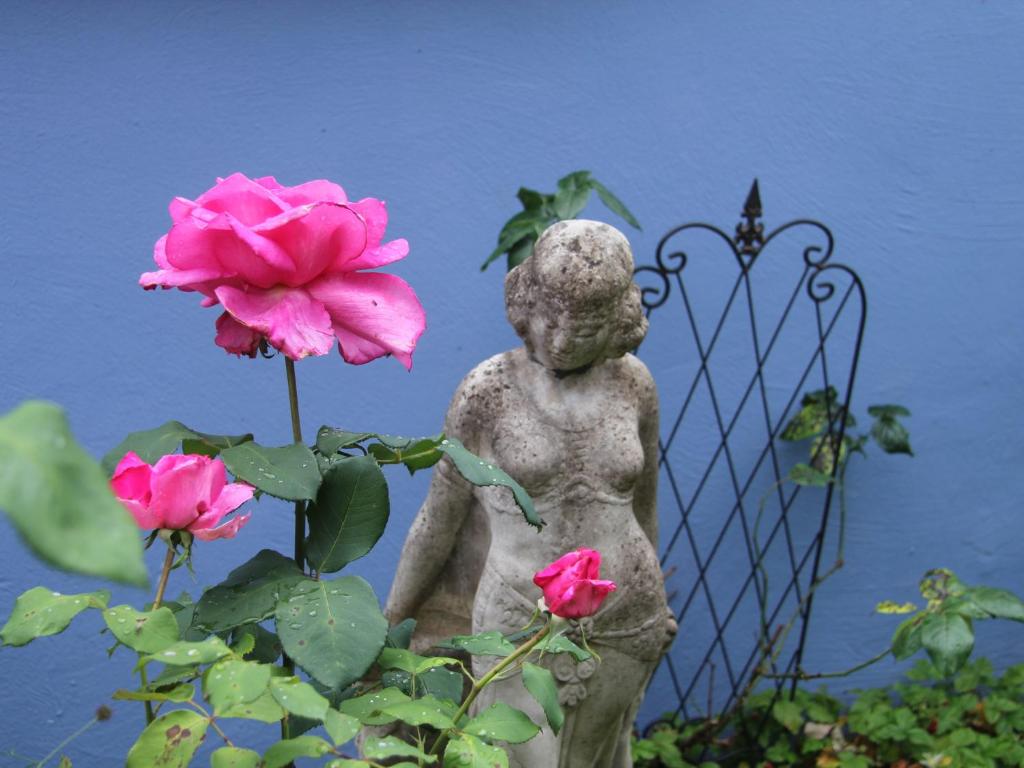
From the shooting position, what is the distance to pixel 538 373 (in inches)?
70.6

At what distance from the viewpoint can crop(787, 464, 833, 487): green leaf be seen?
2.53m

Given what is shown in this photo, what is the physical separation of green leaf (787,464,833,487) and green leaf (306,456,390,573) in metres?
1.75

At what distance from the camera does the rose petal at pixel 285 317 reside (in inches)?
33.0

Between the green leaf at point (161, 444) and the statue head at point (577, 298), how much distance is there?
81 cm

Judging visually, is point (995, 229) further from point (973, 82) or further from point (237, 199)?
point (237, 199)

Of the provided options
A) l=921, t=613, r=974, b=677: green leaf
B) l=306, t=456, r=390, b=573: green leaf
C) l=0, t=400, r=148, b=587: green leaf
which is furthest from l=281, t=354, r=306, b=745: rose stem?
l=921, t=613, r=974, b=677: green leaf

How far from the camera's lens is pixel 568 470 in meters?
1.76

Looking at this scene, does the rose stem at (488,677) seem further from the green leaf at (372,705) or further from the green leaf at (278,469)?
the green leaf at (278,469)

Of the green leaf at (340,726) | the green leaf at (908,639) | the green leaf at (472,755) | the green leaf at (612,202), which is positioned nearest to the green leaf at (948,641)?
the green leaf at (908,639)

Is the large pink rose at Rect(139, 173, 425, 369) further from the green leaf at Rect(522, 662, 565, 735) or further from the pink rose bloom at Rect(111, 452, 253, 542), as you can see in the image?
the green leaf at Rect(522, 662, 565, 735)

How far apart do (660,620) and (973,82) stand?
1432mm

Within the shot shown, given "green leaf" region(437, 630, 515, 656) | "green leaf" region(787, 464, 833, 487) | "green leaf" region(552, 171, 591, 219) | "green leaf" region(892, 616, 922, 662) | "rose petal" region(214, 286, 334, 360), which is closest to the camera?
"rose petal" region(214, 286, 334, 360)

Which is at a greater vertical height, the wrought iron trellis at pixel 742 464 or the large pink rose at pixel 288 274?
the wrought iron trellis at pixel 742 464

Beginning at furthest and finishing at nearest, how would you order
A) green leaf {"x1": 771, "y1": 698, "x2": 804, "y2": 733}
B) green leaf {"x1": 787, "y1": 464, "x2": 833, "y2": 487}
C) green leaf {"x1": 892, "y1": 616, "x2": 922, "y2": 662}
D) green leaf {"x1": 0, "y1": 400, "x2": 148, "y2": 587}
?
green leaf {"x1": 771, "y1": 698, "x2": 804, "y2": 733}
green leaf {"x1": 787, "y1": 464, "x2": 833, "y2": 487}
green leaf {"x1": 892, "y1": 616, "x2": 922, "y2": 662}
green leaf {"x1": 0, "y1": 400, "x2": 148, "y2": 587}
